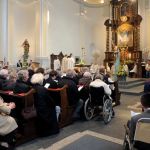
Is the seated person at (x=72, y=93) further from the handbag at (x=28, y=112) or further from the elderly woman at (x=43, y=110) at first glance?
the handbag at (x=28, y=112)

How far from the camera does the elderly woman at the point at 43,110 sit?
4.25 meters

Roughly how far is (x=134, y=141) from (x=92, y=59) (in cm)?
1543

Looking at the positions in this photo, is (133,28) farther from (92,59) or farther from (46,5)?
(46,5)

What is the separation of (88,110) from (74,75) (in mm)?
971

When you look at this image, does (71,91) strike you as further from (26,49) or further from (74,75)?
(26,49)

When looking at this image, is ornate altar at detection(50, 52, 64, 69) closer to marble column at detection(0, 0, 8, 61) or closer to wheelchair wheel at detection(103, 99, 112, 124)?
marble column at detection(0, 0, 8, 61)

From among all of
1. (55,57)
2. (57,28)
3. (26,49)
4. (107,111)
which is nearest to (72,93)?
(107,111)

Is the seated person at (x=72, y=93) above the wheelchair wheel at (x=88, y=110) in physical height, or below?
above

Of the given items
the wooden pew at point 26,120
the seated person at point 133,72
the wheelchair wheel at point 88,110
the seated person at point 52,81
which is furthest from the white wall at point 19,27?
the wooden pew at point 26,120

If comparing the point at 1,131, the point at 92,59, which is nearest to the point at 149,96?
the point at 1,131

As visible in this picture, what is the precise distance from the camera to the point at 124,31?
15.9m

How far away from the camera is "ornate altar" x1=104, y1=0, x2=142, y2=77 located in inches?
607

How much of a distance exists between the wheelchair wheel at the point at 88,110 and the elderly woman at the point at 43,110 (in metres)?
1.04

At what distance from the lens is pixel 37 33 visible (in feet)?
42.7
